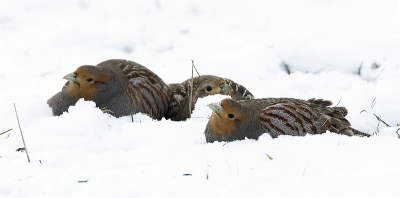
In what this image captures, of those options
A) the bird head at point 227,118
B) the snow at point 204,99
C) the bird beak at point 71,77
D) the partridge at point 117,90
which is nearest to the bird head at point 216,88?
the partridge at point 117,90

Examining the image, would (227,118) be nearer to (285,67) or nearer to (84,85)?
(84,85)

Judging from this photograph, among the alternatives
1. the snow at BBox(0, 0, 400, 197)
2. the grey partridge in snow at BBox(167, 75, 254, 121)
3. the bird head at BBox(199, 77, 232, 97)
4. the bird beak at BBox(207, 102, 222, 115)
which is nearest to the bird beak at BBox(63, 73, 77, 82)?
the snow at BBox(0, 0, 400, 197)

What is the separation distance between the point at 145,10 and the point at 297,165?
6368 millimetres

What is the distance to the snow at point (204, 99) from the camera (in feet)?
9.80

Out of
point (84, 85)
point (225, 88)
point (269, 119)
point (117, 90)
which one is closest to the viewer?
point (269, 119)

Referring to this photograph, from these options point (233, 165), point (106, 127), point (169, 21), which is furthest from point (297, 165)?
point (169, 21)

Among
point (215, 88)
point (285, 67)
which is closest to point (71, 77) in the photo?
point (215, 88)

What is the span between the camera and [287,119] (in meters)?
4.36

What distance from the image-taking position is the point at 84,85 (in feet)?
16.9

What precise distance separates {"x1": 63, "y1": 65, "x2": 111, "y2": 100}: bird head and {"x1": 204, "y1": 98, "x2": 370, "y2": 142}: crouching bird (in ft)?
4.55

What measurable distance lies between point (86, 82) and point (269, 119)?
1676 millimetres

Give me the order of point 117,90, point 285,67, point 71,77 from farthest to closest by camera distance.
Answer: point 285,67, point 117,90, point 71,77

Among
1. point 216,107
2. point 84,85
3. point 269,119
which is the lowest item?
point 269,119

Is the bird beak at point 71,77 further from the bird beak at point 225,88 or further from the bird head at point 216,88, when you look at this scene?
the bird beak at point 225,88
